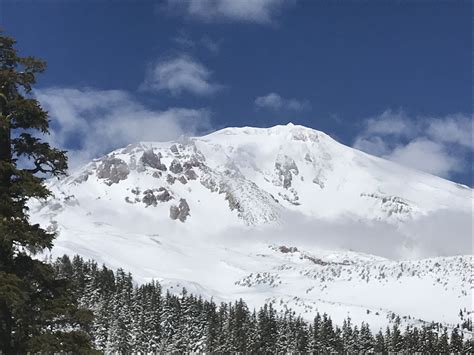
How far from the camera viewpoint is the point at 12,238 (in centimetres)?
1578

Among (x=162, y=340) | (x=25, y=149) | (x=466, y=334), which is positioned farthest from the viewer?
(x=466, y=334)

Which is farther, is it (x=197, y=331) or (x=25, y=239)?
(x=197, y=331)

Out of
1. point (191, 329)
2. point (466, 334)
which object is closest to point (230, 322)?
point (191, 329)

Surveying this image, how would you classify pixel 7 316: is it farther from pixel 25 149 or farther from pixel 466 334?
pixel 466 334

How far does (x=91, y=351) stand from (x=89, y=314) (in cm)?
90

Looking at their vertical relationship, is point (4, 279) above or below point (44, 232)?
below

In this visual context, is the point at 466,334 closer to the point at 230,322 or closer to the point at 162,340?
the point at 230,322

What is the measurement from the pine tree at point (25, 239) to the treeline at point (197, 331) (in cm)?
11195

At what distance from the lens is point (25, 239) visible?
53.0 feet

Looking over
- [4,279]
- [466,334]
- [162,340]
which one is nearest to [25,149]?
[4,279]

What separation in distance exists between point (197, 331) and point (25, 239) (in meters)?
129

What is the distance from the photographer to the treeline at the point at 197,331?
13075cm

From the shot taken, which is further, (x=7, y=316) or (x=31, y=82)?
(x=31, y=82)

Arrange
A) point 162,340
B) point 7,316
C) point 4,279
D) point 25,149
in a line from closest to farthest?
1. point 4,279
2. point 7,316
3. point 25,149
4. point 162,340
